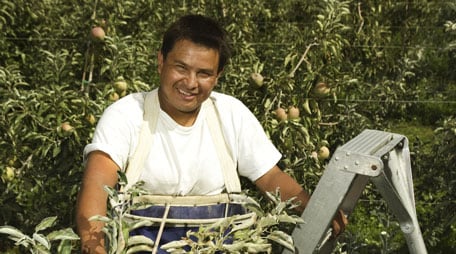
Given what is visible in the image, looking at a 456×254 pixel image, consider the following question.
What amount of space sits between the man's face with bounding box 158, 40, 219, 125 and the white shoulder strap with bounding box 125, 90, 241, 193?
0.17 feet

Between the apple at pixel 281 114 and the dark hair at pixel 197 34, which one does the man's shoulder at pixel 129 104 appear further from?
the apple at pixel 281 114

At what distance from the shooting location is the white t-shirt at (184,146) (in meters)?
1.86

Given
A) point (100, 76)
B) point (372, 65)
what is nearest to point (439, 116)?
point (372, 65)

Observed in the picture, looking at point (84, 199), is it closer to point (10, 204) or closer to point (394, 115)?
point (10, 204)

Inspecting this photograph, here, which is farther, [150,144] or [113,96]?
[113,96]

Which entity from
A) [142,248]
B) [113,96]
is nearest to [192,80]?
[142,248]

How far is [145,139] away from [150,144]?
18 mm

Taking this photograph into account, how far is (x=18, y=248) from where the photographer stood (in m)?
3.24

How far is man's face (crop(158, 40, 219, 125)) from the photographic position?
1.92 meters

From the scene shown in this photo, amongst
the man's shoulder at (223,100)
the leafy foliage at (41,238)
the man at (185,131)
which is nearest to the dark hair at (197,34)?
the man at (185,131)

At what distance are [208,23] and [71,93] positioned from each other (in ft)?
3.92

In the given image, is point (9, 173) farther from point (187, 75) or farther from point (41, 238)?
point (41, 238)

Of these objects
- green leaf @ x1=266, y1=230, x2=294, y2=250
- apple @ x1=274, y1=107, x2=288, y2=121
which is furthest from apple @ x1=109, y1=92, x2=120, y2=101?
green leaf @ x1=266, y1=230, x2=294, y2=250

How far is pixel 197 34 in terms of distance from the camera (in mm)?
1938
